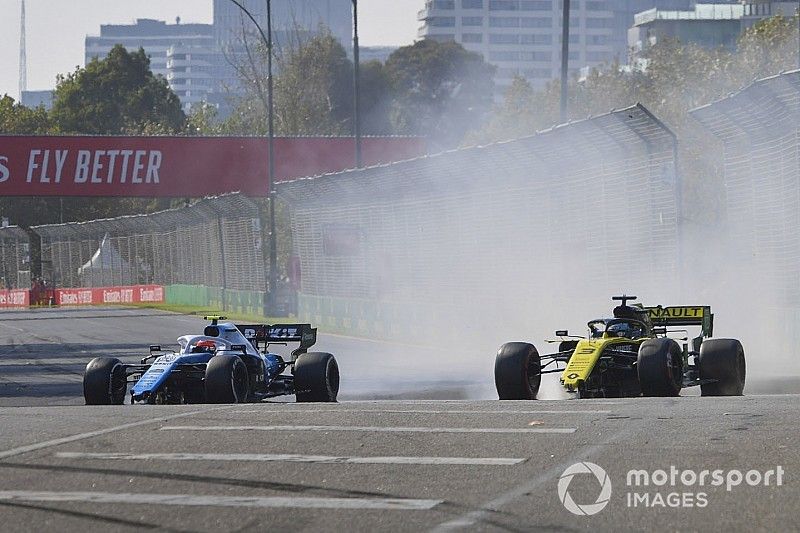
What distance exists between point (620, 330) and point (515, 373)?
1.47m

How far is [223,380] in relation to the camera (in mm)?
16281

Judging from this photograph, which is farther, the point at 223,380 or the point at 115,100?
the point at 115,100

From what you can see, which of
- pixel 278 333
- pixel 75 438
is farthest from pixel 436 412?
pixel 278 333

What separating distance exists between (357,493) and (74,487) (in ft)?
5.96

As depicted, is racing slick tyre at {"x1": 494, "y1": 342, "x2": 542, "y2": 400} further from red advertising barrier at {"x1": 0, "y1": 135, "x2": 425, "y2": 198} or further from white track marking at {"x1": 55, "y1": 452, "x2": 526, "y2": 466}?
red advertising barrier at {"x1": 0, "y1": 135, "x2": 425, "y2": 198}

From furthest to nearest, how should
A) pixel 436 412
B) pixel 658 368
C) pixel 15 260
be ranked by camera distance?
pixel 15 260 < pixel 658 368 < pixel 436 412

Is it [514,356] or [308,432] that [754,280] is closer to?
[514,356]

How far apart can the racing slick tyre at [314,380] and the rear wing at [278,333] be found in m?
1.38

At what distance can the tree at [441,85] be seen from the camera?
13025 centimetres

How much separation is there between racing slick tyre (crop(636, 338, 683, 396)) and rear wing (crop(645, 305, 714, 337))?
2.32 m

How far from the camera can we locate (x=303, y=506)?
28.2 ft

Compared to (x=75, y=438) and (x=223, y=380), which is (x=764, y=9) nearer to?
(x=223, y=380)

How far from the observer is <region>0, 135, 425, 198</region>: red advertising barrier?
189ft
